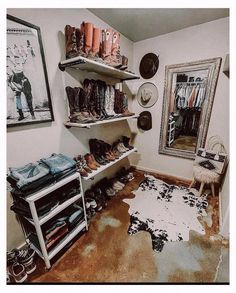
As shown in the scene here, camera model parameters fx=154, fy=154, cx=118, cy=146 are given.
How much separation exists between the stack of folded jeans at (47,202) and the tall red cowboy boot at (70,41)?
1.23 m

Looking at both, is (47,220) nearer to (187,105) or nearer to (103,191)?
(103,191)

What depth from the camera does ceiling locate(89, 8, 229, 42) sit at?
1729mm

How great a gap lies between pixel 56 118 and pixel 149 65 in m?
1.78

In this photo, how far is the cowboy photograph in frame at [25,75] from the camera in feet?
3.76

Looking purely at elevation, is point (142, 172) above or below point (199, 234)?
above

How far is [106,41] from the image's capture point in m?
1.58

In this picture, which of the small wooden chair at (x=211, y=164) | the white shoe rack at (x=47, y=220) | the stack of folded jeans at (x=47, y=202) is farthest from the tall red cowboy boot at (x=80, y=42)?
the small wooden chair at (x=211, y=164)

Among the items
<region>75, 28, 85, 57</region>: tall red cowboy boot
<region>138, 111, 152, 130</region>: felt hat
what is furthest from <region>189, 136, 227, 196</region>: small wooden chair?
<region>75, 28, 85, 57</region>: tall red cowboy boot

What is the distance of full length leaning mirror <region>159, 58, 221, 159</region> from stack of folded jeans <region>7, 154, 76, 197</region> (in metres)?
1.83

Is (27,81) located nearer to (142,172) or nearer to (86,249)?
(86,249)

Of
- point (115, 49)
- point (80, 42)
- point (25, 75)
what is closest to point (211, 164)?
point (115, 49)

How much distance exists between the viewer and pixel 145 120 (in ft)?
8.96
